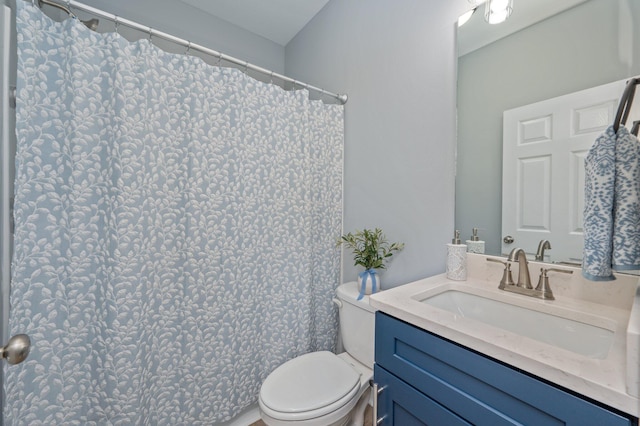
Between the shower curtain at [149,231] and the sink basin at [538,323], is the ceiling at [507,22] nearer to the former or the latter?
the shower curtain at [149,231]

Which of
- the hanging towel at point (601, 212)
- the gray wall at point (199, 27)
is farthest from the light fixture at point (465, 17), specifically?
the gray wall at point (199, 27)

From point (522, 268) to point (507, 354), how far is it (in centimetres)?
52

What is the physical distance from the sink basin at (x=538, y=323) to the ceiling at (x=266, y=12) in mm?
2107

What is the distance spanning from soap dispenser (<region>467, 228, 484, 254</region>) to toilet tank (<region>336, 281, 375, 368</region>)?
1.74ft

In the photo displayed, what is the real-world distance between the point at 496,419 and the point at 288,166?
1.35 metres

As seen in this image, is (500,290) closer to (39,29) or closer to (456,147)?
(456,147)

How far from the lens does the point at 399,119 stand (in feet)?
4.77

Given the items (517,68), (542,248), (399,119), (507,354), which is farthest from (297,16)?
(507,354)

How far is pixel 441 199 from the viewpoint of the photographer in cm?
128

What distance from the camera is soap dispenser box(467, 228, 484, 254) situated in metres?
1.15

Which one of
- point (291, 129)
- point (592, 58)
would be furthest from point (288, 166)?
point (592, 58)

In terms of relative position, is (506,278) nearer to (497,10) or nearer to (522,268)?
(522,268)

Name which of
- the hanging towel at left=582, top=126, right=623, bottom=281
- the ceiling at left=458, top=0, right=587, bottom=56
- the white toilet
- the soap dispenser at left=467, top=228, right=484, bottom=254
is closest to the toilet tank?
the white toilet

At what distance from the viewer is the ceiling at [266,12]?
1.90m
